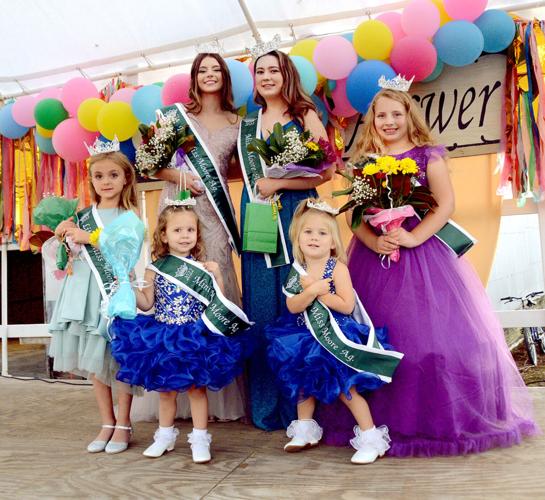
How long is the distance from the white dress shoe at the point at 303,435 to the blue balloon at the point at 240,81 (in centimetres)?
153

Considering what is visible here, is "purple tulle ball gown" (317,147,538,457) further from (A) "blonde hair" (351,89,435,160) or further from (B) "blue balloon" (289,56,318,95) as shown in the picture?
(B) "blue balloon" (289,56,318,95)

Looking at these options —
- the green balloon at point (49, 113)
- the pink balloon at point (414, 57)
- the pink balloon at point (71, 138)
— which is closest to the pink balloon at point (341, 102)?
the pink balloon at point (414, 57)

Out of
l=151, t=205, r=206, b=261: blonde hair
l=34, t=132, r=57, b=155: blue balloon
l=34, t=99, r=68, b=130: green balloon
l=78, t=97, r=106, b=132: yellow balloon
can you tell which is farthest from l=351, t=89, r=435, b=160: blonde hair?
l=34, t=132, r=57, b=155: blue balloon

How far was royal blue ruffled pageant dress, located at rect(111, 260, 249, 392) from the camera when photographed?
198 cm

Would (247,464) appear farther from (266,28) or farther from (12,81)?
(12,81)

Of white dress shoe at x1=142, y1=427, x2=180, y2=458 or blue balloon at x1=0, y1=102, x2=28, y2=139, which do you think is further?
blue balloon at x1=0, y1=102, x2=28, y2=139

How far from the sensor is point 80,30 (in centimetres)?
338

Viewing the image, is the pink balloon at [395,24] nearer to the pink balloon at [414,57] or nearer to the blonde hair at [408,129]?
the pink balloon at [414,57]

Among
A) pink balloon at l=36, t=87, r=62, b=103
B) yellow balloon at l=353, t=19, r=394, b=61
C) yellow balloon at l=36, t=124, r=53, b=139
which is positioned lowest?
yellow balloon at l=36, t=124, r=53, b=139

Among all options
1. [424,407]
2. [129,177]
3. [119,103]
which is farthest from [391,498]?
[119,103]

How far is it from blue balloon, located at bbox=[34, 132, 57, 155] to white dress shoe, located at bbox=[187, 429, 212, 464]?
83.1 inches

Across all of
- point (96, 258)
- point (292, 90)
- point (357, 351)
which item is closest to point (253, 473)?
point (357, 351)

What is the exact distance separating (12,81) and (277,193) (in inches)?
94.0

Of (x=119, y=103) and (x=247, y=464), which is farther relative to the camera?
(x=119, y=103)
